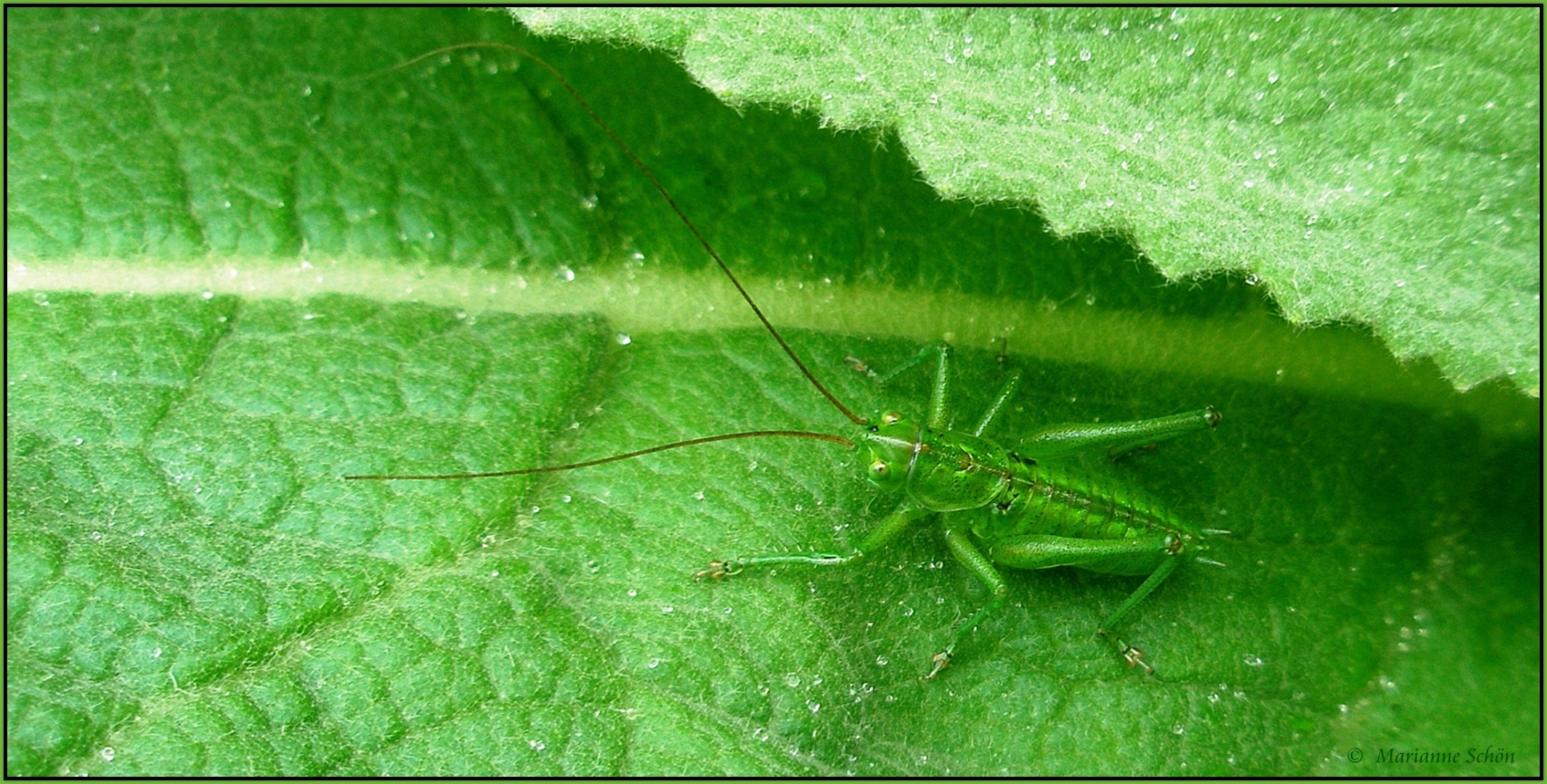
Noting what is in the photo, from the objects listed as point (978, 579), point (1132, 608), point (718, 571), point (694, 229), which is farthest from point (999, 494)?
point (694, 229)

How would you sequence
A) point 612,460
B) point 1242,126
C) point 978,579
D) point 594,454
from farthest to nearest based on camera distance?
point 978,579
point 594,454
point 612,460
point 1242,126

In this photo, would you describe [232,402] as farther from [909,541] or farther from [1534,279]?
[1534,279]

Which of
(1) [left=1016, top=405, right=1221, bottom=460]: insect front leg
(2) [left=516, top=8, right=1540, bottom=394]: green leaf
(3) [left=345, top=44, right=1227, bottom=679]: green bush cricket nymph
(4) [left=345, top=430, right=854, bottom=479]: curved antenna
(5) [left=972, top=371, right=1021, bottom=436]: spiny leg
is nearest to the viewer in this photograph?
(2) [left=516, top=8, right=1540, bottom=394]: green leaf

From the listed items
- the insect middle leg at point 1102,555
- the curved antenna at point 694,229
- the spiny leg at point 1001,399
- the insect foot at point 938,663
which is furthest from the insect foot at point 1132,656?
the curved antenna at point 694,229

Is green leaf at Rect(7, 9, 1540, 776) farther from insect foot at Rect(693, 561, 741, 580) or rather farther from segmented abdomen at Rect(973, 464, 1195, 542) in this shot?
segmented abdomen at Rect(973, 464, 1195, 542)

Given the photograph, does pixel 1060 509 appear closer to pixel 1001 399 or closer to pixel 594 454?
pixel 1001 399

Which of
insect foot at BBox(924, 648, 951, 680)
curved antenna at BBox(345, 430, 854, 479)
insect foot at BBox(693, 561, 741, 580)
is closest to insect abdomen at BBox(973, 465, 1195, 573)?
insect foot at BBox(924, 648, 951, 680)

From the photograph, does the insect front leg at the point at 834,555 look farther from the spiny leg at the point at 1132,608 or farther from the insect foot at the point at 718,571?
the spiny leg at the point at 1132,608
